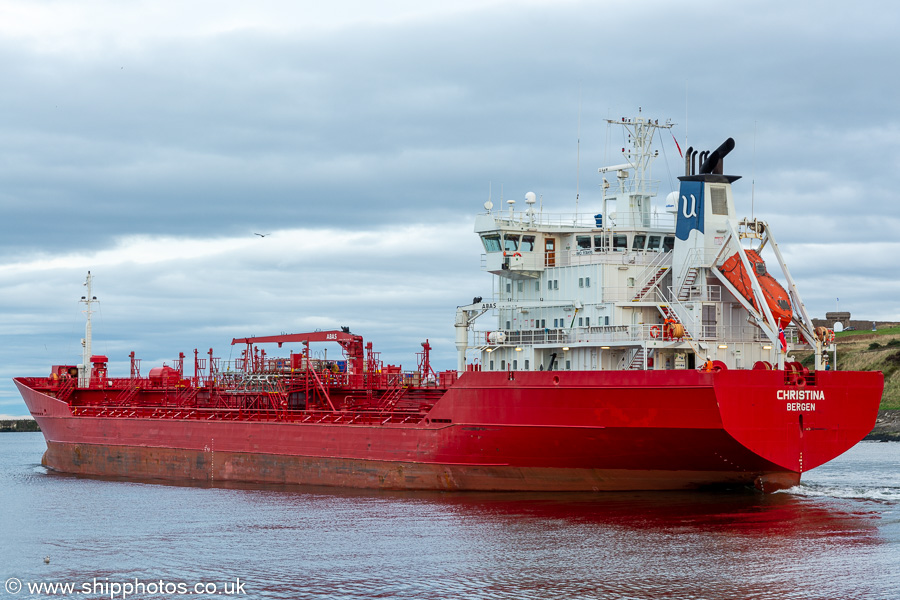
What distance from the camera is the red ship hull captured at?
23.9 metres

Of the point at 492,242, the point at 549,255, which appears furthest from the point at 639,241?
the point at 492,242

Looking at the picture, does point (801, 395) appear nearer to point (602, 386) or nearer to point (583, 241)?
point (602, 386)

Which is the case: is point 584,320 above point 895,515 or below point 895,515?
above

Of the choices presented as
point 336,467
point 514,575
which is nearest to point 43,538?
point 336,467

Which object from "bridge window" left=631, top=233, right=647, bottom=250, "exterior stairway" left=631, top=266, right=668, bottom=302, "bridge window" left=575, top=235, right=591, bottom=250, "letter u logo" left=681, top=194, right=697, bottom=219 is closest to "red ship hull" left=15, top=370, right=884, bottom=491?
"exterior stairway" left=631, top=266, right=668, bottom=302

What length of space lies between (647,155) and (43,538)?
58.8 ft

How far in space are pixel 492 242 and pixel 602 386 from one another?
718 centimetres

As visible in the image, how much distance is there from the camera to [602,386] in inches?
977

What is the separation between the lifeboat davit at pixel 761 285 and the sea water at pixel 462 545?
4.33 meters

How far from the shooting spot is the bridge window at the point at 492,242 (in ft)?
99.8

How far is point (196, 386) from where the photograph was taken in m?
38.3

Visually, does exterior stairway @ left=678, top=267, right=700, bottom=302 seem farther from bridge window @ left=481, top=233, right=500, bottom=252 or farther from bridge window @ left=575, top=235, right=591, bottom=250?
bridge window @ left=481, top=233, right=500, bottom=252

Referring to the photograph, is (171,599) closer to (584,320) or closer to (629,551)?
(629,551)

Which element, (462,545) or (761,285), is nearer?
(462,545)
